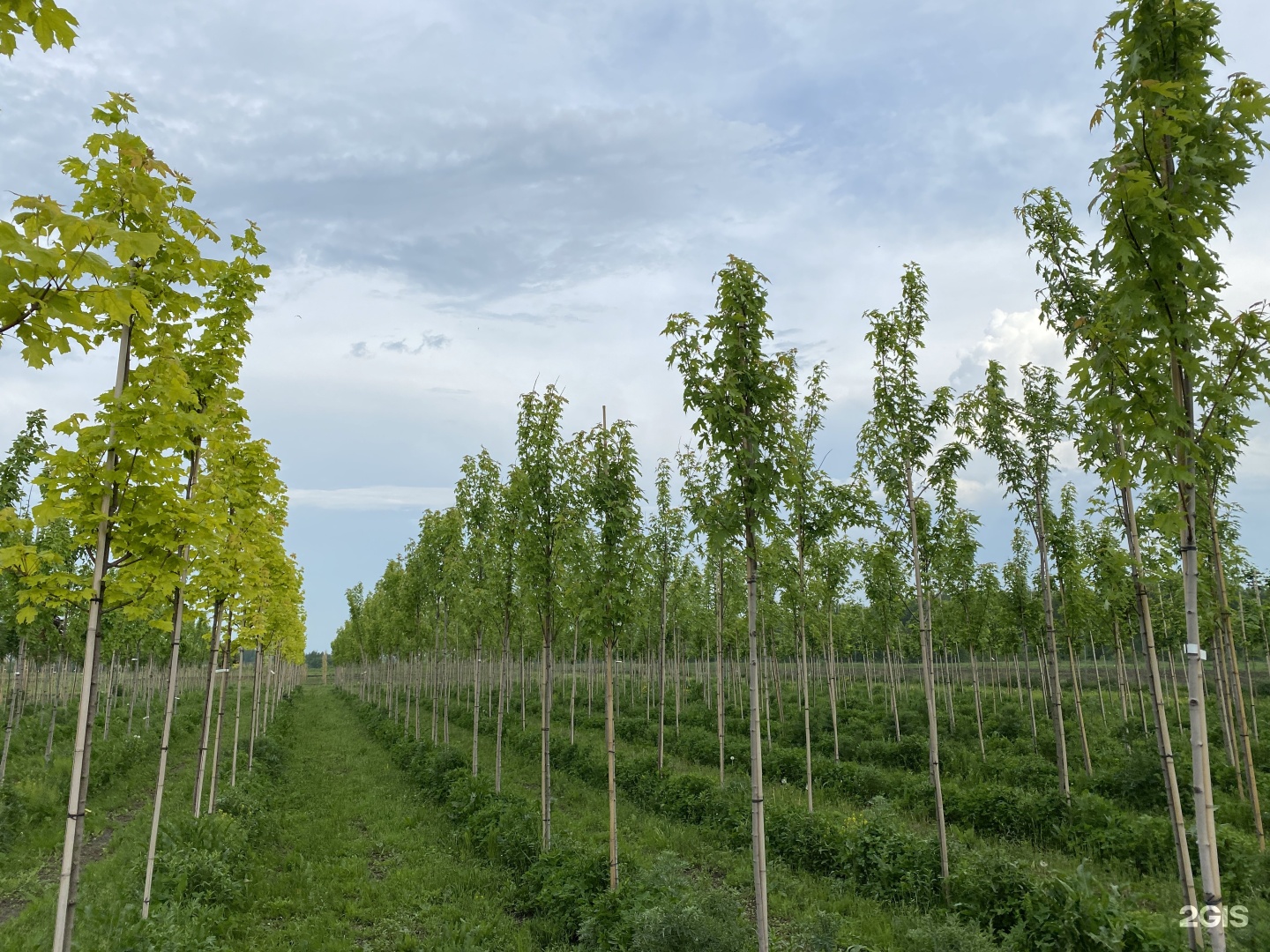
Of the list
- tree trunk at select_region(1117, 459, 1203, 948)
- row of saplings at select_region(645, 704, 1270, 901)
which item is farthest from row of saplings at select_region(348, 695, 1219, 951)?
row of saplings at select_region(645, 704, 1270, 901)

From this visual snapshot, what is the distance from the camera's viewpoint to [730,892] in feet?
27.7

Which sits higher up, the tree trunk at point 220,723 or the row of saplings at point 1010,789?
the tree trunk at point 220,723

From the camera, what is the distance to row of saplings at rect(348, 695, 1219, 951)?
262 inches

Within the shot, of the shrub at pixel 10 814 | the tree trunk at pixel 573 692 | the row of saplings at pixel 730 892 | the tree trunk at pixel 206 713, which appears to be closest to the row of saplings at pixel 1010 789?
the row of saplings at pixel 730 892

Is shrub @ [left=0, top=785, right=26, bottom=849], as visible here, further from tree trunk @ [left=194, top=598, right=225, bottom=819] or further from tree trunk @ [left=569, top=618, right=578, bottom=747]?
tree trunk @ [left=569, top=618, right=578, bottom=747]

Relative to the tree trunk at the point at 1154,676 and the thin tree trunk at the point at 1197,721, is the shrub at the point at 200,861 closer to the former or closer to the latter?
the thin tree trunk at the point at 1197,721

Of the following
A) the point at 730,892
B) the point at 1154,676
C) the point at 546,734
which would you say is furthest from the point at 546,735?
the point at 1154,676

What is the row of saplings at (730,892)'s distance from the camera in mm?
6652

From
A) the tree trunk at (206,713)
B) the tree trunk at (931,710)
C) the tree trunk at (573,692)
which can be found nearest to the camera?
the tree trunk at (931,710)

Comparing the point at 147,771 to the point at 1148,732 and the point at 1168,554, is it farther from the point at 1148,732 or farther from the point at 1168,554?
Result: the point at 1148,732

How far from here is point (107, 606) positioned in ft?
18.1

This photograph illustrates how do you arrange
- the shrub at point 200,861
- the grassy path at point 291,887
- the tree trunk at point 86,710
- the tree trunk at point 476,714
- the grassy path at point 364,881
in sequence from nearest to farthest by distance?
the tree trunk at point 86,710 → the grassy path at point 291,887 → the shrub at point 200,861 → the grassy path at point 364,881 → the tree trunk at point 476,714

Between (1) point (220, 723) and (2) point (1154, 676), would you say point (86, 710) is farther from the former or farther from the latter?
(2) point (1154, 676)

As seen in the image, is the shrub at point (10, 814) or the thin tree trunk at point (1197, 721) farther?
the shrub at point (10, 814)
